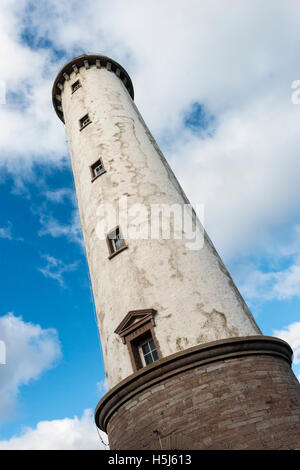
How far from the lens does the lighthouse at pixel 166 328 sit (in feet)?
30.1

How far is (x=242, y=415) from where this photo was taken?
898cm

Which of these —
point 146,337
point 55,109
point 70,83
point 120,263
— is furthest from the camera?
point 55,109

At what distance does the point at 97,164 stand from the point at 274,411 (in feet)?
40.5

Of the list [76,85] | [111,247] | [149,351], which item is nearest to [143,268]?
[111,247]

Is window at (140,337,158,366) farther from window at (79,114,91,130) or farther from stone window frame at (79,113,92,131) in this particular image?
window at (79,114,91,130)

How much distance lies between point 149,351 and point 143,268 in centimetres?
274

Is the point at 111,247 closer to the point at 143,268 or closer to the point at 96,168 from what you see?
the point at 143,268

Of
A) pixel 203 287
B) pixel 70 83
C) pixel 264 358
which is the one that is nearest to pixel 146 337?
pixel 203 287

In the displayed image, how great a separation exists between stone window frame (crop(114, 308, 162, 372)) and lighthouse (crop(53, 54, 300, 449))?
0.03m

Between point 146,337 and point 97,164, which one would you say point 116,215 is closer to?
point 97,164

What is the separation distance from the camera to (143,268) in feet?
41.5

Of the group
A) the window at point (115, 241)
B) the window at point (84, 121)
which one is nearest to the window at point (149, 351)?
the window at point (115, 241)

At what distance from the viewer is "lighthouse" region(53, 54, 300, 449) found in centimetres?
916

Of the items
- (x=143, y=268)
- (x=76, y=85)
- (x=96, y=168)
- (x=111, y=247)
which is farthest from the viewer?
(x=76, y=85)
